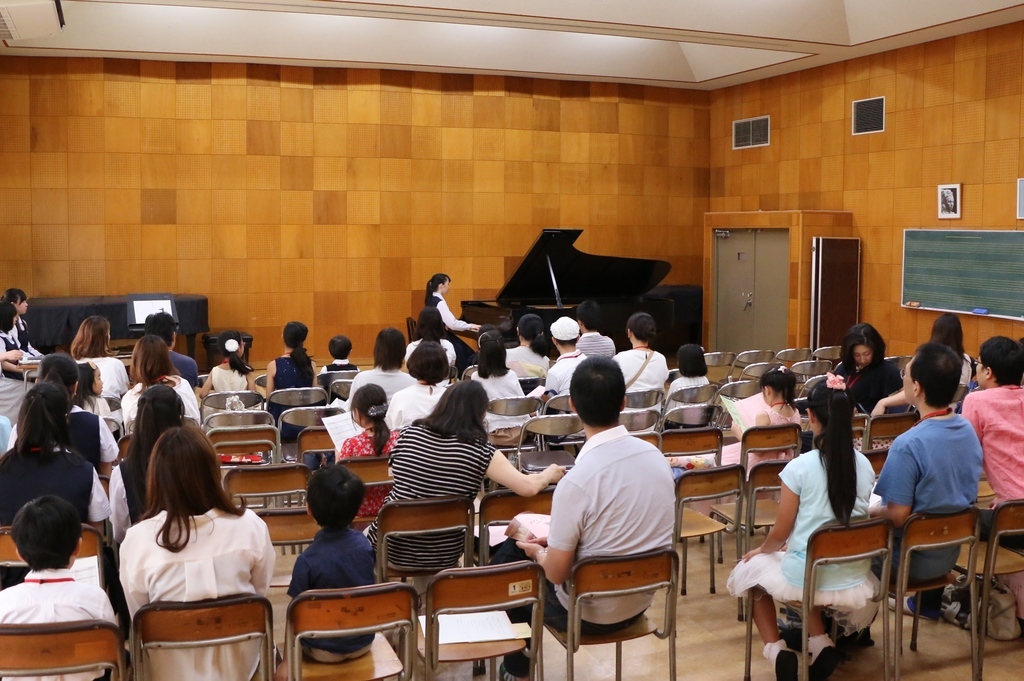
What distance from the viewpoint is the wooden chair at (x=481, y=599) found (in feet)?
9.93

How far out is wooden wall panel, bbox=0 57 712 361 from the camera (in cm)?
1159

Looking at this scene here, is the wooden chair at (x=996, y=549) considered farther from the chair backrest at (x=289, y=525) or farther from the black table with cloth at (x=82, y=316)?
the black table with cloth at (x=82, y=316)

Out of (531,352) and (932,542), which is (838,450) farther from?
(531,352)

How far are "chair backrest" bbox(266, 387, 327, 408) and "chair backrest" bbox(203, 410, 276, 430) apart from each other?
62cm

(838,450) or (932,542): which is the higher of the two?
(838,450)

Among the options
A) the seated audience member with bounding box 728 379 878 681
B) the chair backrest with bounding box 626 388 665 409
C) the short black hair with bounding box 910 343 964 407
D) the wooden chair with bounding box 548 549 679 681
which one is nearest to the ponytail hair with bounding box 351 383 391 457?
the wooden chair with bounding box 548 549 679 681

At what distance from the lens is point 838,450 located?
Answer: 3414mm

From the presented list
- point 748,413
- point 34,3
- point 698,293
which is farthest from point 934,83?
point 34,3

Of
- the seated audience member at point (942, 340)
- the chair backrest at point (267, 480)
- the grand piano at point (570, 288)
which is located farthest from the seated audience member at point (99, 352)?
the seated audience member at point (942, 340)

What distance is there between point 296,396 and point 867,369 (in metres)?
3.71

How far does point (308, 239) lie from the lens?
495 inches

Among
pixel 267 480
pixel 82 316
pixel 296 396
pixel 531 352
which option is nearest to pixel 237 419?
pixel 296 396

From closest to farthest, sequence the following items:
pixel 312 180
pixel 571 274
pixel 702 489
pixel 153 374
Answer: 1. pixel 702 489
2. pixel 153 374
3. pixel 571 274
4. pixel 312 180

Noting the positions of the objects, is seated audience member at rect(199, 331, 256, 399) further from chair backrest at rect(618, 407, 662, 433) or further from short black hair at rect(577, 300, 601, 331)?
chair backrest at rect(618, 407, 662, 433)
